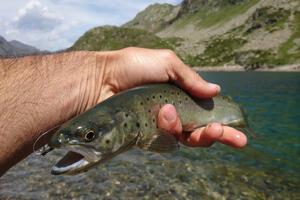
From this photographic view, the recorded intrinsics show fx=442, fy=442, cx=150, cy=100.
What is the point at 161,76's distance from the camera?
8906mm

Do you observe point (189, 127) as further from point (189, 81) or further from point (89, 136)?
point (89, 136)

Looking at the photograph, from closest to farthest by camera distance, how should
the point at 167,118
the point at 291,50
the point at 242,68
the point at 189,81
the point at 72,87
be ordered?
the point at 167,118
the point at 72,87
the point at 189,81
the point at 242,68
the point at 291,50

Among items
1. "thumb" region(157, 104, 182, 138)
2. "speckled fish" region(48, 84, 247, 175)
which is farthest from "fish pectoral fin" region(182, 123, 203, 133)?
"thumb" region(157, 104, 182, 138)

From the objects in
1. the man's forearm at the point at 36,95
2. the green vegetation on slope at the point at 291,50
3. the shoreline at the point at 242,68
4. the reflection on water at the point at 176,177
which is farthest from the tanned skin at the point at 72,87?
the green vegetation on slope at the point at 291,50

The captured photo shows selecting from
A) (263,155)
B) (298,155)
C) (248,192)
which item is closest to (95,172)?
(248,192)

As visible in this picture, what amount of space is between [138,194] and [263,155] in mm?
11368

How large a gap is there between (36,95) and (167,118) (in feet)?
7.74

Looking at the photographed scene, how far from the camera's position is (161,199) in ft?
54.5

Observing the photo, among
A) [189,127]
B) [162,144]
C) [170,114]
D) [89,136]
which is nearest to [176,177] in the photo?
[189,127]

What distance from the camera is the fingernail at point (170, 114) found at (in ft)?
26.1

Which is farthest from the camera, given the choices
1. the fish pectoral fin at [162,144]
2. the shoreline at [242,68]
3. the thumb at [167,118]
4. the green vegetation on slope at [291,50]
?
the green vegetation on slope at [291,50]

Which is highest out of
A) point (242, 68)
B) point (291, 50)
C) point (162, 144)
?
point (162, 144)

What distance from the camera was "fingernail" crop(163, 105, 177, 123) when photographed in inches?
313

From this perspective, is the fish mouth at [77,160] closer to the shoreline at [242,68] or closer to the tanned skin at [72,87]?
the tanned skin at [72,87]
